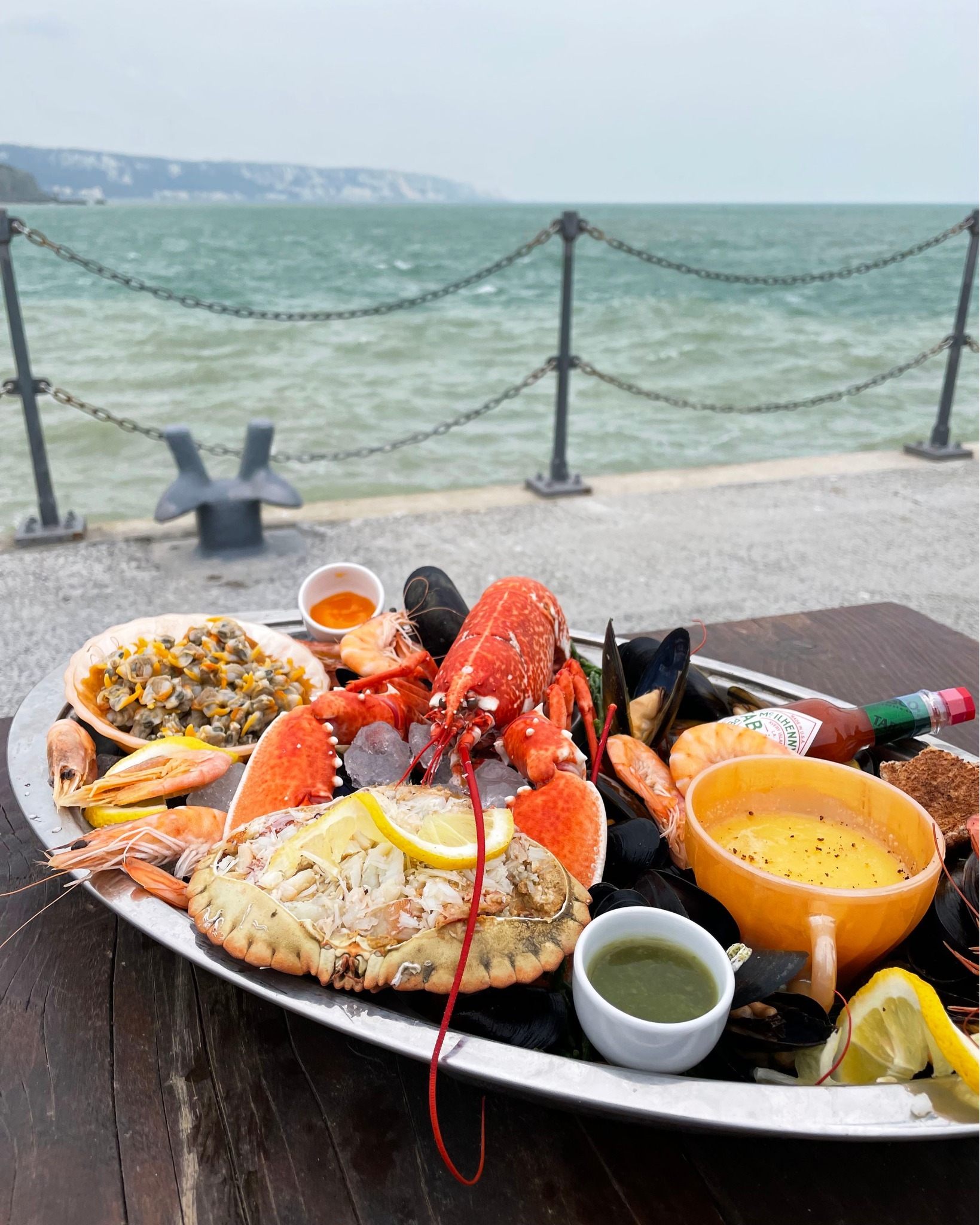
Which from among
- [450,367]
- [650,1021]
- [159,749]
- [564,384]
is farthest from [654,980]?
[450,367]

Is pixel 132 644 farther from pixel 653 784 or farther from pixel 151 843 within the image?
pixel 653 784

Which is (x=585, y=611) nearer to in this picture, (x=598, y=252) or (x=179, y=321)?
(x=179, y=321)

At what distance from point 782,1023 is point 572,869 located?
313 millimetres

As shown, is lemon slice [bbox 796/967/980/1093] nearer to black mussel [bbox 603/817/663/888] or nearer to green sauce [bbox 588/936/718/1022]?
green sauce [bbox 588/936/718/1022]

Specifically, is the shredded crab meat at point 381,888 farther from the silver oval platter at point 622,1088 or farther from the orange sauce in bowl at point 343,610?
the orange sauce in bowl at point 343,610

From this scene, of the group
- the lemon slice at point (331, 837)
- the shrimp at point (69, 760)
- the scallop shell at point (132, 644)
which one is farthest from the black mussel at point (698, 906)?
the shrimp at point (69, 760)

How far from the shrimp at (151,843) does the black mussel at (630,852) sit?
1.81ft

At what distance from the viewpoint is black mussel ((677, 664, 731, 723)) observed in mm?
1609

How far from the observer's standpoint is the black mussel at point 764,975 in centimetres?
94

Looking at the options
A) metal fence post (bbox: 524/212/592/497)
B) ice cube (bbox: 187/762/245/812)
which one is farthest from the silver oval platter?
metal fence post (bbox: 524/212/592/497)

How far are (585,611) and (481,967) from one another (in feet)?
11.3

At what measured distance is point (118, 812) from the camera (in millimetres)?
1232

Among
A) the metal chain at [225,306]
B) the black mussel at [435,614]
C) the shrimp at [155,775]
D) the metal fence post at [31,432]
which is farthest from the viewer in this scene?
the metal chain at [225,306]

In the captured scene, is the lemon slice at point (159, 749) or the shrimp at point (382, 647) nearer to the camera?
the lemon slice at point (159, 749)
